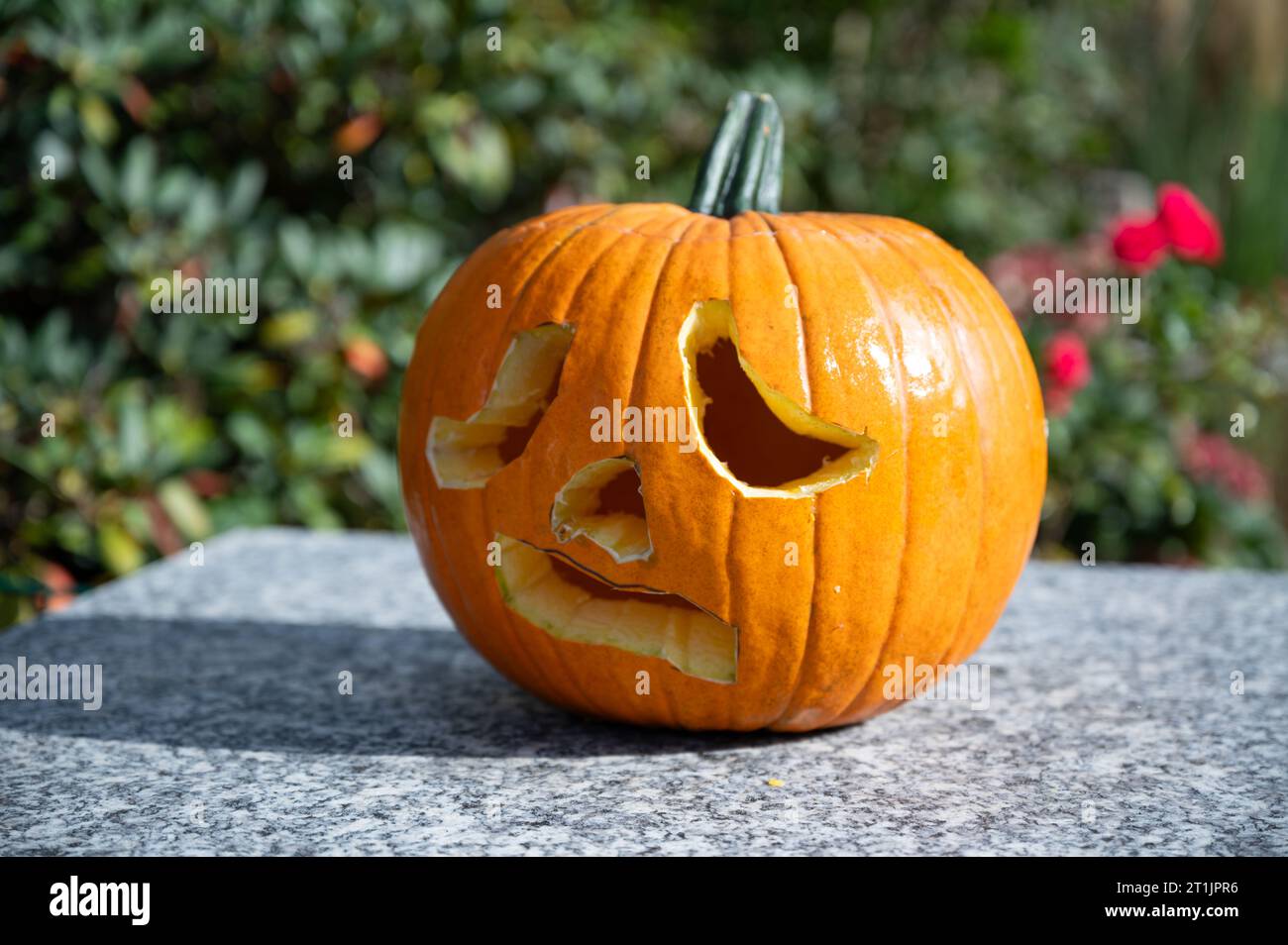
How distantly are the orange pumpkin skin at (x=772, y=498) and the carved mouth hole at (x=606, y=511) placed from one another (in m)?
0.02

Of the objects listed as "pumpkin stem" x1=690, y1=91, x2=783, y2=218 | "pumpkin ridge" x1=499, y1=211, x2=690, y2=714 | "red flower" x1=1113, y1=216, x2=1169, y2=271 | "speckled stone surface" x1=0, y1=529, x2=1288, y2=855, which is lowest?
"speckled stone surface" x1=0, y1=529, x2=1288, y2=855

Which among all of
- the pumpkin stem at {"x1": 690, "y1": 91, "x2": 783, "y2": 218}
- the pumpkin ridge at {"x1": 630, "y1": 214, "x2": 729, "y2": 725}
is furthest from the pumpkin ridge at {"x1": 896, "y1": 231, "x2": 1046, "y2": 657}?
the pumpkin ridge at {"x1": 630, "y1": 214, "x2": 729, "y2": 725}

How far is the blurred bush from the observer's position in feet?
9.86

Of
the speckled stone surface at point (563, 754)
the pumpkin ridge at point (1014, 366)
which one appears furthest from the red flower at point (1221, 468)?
the pumpkin ridge at point (1014, 366)

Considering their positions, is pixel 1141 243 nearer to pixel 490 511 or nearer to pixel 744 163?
pixel 744 163

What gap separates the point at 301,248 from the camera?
319 centimetres

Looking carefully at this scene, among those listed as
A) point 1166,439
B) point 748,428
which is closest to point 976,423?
point 748,428

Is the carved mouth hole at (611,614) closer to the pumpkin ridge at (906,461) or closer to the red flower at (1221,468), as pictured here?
the pumpkin ridge at (906,461)

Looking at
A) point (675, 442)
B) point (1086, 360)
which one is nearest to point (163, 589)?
point (675, 442)

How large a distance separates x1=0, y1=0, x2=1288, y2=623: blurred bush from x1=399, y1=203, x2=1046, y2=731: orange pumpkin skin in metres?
1.29

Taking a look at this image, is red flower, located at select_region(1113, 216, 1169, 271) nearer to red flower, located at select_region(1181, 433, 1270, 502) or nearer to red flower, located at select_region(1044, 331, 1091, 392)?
red flower, located at select_region(1044, 331, 1091, 392)

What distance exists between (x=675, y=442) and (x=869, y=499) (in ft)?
0.80

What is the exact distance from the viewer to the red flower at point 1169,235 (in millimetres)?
3154

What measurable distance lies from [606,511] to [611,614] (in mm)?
135
